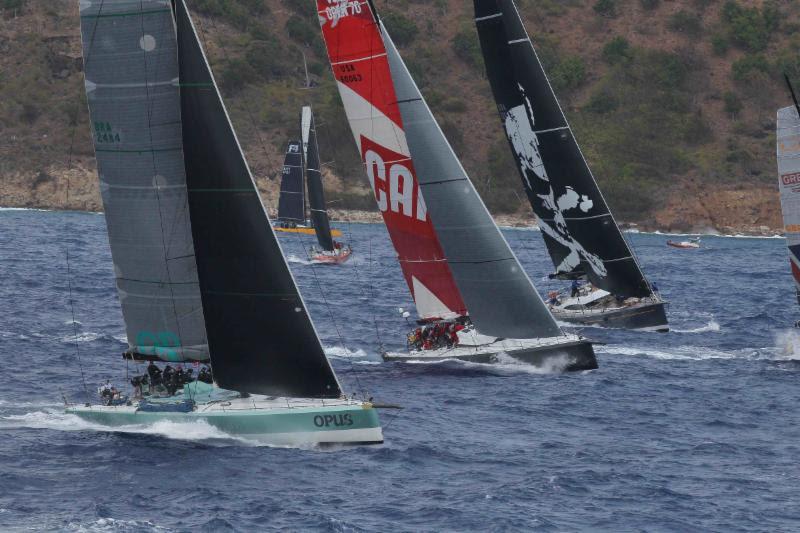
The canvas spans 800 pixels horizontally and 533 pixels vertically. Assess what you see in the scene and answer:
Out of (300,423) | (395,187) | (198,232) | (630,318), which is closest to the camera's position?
(300,423)

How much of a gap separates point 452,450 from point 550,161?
71.3 ft

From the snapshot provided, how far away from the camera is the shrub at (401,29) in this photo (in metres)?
146

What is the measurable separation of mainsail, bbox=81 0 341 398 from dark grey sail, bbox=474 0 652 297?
21.4 meters

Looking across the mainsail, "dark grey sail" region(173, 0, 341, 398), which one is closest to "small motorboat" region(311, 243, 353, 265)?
the mainsail

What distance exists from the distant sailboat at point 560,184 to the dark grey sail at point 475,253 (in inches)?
400

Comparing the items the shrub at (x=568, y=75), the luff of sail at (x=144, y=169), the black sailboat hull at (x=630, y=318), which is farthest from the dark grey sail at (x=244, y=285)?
the shrub at (x=568, y=75)

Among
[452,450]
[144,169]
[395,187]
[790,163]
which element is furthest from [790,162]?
[144,169]

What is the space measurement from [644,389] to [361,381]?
7.88m

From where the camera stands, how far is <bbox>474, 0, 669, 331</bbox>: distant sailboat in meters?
48.3

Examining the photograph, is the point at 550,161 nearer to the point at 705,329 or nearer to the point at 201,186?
the point at 705,329

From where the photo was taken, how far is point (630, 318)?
49.0 m

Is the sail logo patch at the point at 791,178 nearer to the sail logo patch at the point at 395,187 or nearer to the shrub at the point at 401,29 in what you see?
the sail logo patch at the point at 395,187

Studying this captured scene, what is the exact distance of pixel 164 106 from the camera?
94.4 feet

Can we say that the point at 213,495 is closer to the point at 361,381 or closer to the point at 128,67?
the point at 128,67
